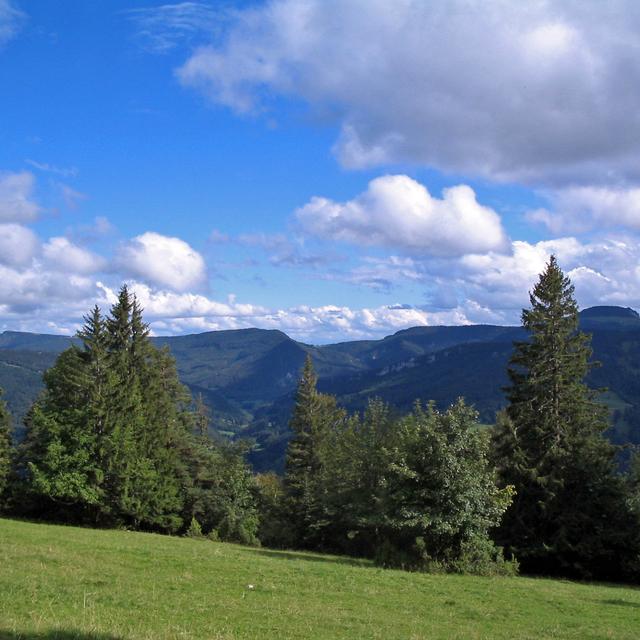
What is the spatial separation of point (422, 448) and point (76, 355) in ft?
94.3

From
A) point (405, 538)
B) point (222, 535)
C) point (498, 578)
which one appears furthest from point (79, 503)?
point (498, 578)

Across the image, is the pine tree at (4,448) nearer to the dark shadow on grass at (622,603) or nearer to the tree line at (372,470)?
the tree line at (372,470)

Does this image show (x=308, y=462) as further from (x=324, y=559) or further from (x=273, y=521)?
(x=324, y=559)

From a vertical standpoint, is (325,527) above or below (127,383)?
below

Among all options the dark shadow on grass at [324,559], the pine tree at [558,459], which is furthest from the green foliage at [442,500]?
the pine tree at [558,459]

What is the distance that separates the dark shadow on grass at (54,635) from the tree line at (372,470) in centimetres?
1788

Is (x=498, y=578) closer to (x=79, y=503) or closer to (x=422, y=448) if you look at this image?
(x=422, y=448)

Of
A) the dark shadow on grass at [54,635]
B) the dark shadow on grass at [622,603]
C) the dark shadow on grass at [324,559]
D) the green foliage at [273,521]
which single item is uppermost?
the dark shadow on grass at [54,635]

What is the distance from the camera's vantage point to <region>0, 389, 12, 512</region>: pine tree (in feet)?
153

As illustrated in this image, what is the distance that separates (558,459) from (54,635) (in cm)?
3117

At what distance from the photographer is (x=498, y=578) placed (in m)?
26.2

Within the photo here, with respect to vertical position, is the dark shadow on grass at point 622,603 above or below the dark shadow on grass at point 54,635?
below

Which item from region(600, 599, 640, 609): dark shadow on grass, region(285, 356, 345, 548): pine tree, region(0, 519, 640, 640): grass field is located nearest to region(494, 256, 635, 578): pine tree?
region(0, 519, 640, 640): grass field

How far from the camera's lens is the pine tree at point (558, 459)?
111 ft
